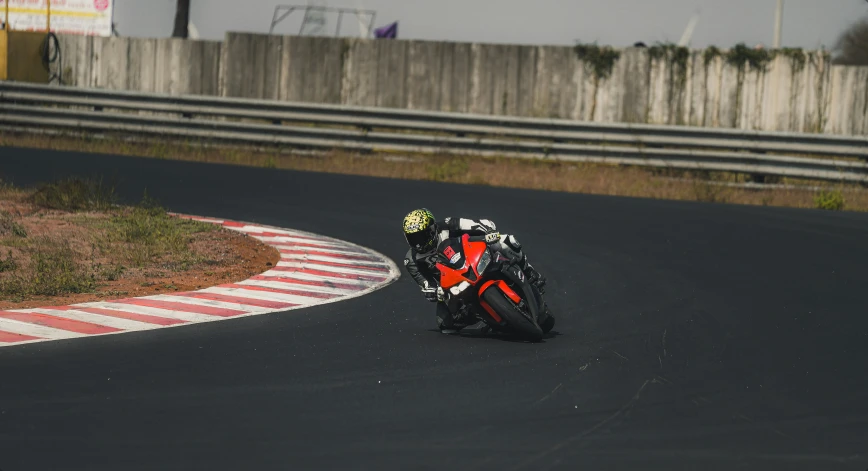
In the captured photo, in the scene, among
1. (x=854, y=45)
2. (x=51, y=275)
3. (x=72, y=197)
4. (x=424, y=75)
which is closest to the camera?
(x=51, y=275)

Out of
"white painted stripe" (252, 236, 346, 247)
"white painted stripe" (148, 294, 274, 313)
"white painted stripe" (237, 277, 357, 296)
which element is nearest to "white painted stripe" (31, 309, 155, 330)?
"white painted stripe" (148, 294, 274, 313)

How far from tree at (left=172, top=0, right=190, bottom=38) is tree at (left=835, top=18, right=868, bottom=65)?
35.1 m

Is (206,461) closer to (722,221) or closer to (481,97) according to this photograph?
(722,221)

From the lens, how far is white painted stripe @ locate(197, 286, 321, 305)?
36.9 ft

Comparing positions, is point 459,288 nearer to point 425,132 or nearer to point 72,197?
point 72,197

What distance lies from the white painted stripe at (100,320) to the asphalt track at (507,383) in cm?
38

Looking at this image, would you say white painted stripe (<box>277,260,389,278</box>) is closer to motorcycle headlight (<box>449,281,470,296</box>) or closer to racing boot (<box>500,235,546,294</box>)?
racing boot (<box>500,235,546,294</box>)

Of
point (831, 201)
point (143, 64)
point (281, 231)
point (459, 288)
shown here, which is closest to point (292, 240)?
point (281, 231)

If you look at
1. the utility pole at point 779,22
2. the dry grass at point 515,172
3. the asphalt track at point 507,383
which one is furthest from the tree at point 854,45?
the asphalt track at point 507,383

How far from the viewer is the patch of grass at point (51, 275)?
11.3m

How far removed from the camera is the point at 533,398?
291 inches

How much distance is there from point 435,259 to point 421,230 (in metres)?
0.30

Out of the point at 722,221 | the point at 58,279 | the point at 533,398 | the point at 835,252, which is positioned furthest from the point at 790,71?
the point at 533,398

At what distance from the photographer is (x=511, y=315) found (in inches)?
363
